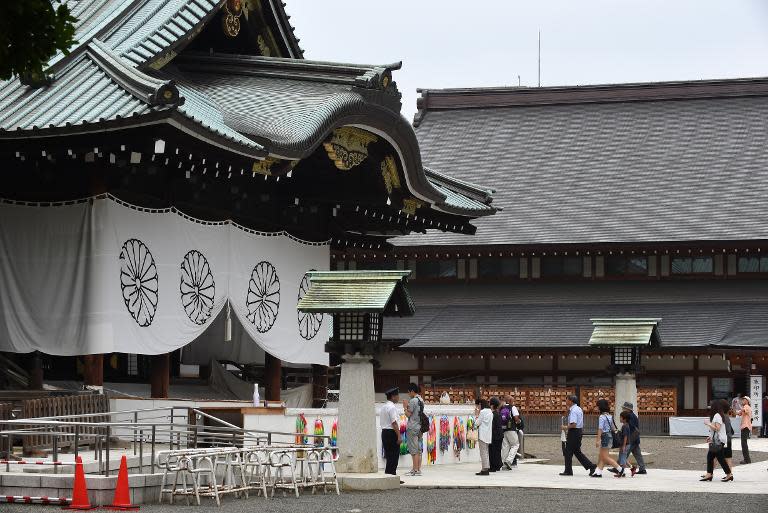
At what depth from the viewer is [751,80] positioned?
5494 centimetres

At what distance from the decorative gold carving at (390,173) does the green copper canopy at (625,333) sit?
20.5 ft

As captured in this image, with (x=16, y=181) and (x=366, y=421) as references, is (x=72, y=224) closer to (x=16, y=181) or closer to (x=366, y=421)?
(x=16, y=181)

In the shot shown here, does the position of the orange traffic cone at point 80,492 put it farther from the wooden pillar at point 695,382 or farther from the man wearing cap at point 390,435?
the wooden pillar at point 695,382

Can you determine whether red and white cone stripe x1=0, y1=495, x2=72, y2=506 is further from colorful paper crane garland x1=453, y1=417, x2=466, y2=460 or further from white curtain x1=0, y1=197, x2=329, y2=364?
colorful paper crane garland x1=453, y1=417, x2=466, y2=460

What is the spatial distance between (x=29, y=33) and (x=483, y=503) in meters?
11.8

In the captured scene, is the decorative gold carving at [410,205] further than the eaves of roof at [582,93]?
No

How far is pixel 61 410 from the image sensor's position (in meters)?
22.3

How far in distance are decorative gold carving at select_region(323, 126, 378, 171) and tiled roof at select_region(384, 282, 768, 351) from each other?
1733cm

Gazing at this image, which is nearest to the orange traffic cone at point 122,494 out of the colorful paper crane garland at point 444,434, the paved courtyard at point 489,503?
the paved courtyard at point 489,503

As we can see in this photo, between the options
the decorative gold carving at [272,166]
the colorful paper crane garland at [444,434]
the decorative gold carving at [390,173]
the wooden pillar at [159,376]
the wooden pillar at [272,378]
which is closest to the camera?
the decorative gold carving at [272,166]

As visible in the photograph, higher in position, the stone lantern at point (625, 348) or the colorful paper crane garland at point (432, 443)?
the stone lantern at point (625, 348)

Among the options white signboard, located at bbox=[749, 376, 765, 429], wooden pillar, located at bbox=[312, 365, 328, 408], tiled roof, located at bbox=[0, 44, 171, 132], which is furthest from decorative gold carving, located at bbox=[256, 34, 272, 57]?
white signboard, located at bbox=[749, 376, 765, 429]

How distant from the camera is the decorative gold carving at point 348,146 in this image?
27.3 metres

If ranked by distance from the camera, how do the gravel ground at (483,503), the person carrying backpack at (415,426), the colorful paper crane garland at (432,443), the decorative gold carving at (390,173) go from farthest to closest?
the decorative gold carving at (390,173) < the colorful paper crane garland at (432,443) < the person carrying backpack at (415,426) < the gravel ground at (483,503)
